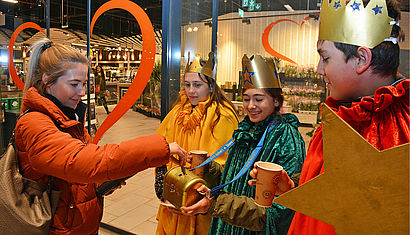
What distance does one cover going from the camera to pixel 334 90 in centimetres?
83

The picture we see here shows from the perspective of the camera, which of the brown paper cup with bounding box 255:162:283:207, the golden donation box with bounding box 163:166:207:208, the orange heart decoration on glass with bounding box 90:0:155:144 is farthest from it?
the orange heart decoration on glass with bounding box 90:0:155:144

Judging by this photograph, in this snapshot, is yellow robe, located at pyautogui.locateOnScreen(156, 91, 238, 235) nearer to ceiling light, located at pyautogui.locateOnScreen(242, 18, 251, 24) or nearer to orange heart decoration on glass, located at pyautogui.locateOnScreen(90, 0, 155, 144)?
orange heart decoration on glass, located at pyautogui.locateOnScreen(90, 0, 155, 144)

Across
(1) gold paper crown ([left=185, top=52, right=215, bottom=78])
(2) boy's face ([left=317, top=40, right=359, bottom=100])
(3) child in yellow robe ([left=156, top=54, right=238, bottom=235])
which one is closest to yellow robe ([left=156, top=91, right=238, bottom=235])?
(3) child in yellow robe ([left=156, top=54, right=238, bottom=235])

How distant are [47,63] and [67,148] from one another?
1.96ft

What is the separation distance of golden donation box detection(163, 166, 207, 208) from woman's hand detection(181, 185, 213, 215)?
0.7 inches

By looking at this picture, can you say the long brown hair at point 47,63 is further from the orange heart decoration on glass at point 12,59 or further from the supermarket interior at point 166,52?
the orange heart decoration on glass at point 12,59

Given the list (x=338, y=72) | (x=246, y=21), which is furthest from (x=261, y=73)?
(x=246, y=21)

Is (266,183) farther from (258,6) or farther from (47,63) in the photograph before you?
(258,6)

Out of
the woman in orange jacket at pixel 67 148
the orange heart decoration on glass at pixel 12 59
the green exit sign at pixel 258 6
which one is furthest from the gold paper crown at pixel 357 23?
the orange heart decoration on glass at pixel 12 59

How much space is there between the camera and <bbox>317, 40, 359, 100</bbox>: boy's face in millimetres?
781

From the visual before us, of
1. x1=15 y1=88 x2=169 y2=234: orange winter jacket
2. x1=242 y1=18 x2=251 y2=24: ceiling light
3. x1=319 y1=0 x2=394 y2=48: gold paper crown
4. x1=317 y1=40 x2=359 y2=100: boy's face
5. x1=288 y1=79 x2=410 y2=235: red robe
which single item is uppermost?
x1=242 y1=18 x2=251 y2=24: ceiling light

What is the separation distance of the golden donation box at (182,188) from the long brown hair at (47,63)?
0.78 meters

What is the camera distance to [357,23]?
740 mm

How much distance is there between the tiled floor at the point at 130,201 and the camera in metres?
3.05
